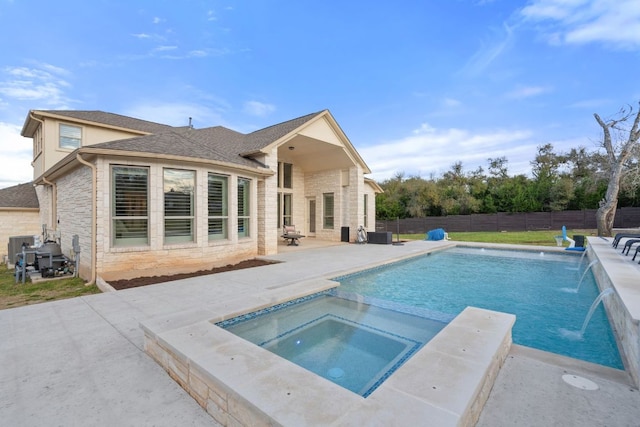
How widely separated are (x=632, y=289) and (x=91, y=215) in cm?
1092

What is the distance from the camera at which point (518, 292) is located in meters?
6.89

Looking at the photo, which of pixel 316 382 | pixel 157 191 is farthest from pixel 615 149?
pixel 157 191

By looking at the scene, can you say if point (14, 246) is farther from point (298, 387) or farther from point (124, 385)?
point (298, 387)

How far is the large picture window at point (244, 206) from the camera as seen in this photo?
10.2 m

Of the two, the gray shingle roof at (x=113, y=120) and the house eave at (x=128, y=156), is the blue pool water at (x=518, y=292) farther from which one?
the gray shingle roof at (x=113, y=120)

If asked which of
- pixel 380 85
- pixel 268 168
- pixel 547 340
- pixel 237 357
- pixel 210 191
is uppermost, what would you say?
pixel 380 85

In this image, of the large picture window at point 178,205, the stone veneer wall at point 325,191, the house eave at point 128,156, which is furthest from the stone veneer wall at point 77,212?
the stone veneer wall at point 325,191

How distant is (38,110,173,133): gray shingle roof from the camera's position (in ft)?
44.9

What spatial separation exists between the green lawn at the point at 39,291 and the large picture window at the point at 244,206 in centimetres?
455

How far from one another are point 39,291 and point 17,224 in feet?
37.1

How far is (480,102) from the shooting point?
16.8 meters

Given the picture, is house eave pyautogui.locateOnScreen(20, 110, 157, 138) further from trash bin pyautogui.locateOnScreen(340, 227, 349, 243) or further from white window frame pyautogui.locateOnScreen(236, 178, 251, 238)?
trash bin pyautogui.locateOnScreen(340, 227, 349, 243)

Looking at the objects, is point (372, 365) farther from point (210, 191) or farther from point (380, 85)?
point (380, 85)

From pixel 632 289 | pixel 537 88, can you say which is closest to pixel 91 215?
pixel 632 289
